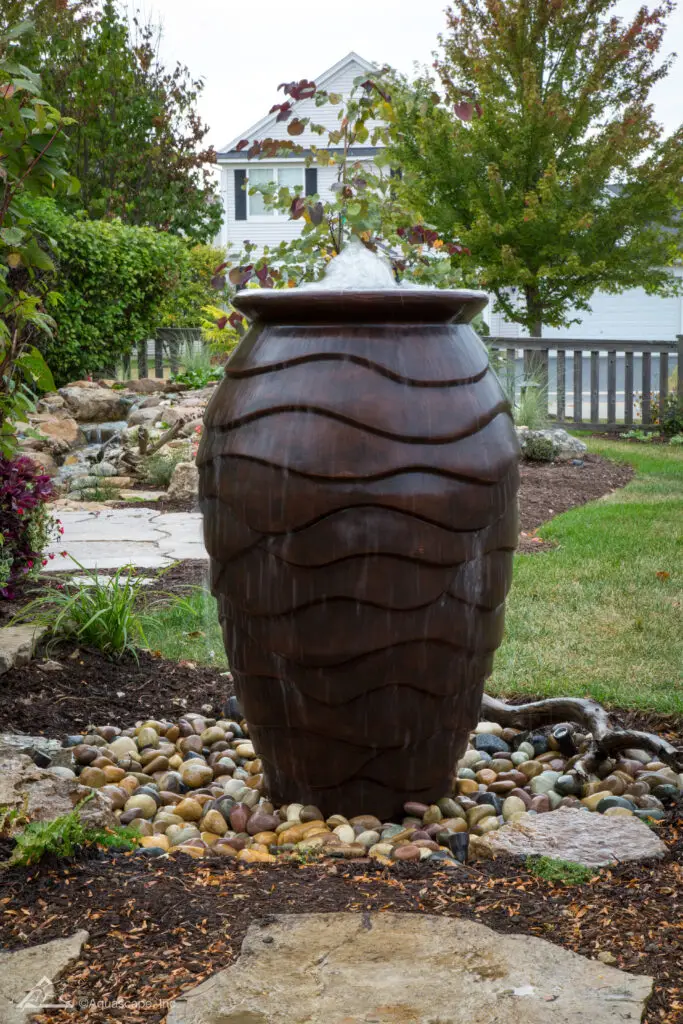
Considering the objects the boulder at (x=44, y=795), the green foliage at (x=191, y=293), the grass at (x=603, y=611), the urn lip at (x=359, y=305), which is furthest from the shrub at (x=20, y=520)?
the green foliage at (x=191, y=293)

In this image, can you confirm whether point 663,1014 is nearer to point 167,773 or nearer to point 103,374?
point 167,773

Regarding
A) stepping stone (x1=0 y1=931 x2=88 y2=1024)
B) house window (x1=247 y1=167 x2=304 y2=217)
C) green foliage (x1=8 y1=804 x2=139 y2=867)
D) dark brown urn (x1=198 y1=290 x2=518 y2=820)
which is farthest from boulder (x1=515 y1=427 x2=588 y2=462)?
house window (x1=247 y1=167 x2=304 y2=217)

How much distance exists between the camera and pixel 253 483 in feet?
8.23

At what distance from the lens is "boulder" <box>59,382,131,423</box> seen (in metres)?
11.6

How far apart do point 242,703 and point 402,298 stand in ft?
3.75

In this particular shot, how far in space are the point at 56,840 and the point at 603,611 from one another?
3.17 metres

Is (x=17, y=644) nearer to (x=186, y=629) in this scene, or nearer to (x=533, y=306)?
(x=186, y=629)

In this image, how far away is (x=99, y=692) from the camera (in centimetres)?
392

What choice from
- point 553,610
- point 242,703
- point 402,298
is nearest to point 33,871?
point 242,703

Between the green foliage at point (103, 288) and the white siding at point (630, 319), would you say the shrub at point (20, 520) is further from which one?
the white siding at point (630, 319)

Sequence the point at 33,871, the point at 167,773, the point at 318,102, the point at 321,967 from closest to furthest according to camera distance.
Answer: the point at 321,967 → the point at 33,871 → the point at 167,773 → the point at 318,102

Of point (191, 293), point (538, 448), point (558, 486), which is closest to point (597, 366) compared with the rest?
point (538, 448)

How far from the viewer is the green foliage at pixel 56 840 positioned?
2316 mm

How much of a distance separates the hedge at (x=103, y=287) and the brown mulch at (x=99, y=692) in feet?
26.4
